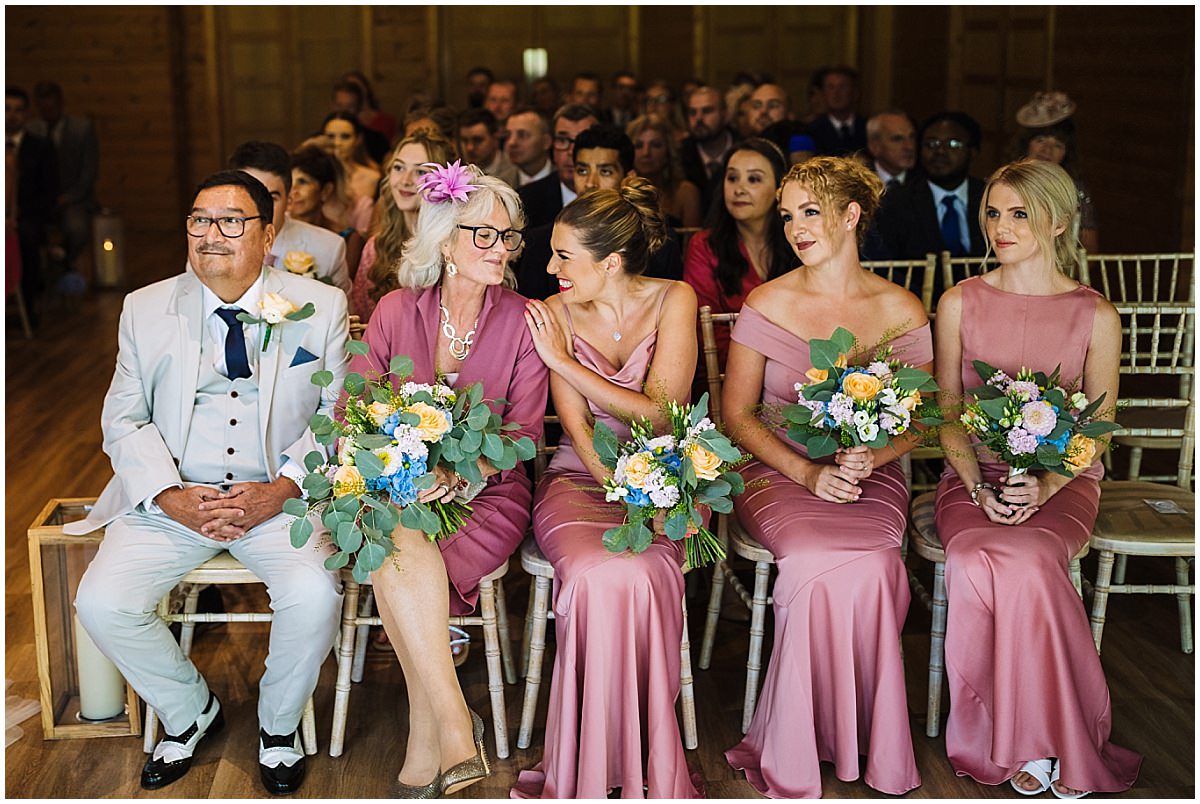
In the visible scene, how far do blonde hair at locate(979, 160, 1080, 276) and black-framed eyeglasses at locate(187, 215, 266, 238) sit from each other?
6.58 ft

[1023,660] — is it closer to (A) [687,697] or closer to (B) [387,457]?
(A) [687,697]

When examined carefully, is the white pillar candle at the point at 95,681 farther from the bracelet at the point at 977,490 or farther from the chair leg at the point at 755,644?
the bracelet at the point at 977,490

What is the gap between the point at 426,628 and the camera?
10.9 feet

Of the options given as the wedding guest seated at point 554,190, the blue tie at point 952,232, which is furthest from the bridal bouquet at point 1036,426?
the wedding guest seated at point 554,190

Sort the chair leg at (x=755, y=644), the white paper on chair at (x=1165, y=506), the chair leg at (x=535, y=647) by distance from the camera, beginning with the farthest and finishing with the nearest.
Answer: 1. the white paper on chair at (x=1165, y=506)
2. the chair leg at (x=755, y=644)
3. the chair leg at (x=535, y=647)

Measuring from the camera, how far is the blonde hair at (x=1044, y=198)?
3.70m

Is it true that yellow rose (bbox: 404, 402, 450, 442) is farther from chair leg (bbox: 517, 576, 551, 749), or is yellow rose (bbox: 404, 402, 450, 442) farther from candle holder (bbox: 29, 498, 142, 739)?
candle holder (bbox: 29, 498, 142, 739)

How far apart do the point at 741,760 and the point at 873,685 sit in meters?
0.38

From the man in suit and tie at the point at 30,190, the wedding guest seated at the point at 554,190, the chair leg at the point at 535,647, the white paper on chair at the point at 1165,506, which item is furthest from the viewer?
the man in suit and tie at the point at 30,190

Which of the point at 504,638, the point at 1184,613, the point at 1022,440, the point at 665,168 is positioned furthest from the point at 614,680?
the point at 665,168

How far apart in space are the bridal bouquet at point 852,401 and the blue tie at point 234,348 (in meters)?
1.43

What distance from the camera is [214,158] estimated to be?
1339cm

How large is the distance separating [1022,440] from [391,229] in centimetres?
250

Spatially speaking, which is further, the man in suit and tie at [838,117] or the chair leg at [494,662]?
the man in suit and tie at [838,117]
